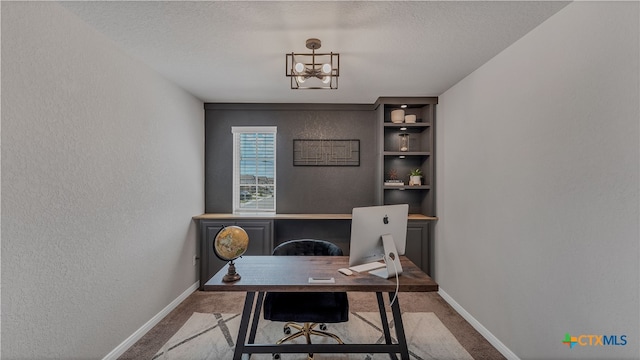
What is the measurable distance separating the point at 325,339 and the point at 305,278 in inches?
38.3

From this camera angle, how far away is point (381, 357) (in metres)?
2.33

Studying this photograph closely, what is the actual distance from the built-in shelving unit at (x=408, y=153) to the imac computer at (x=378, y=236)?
190cm

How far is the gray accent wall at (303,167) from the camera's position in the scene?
4.27m

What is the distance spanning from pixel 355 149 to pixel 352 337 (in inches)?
98.7

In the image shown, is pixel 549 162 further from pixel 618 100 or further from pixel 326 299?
pixel 326 299

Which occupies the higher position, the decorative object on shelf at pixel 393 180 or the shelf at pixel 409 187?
the decorative object on shelf at pixel 393 180

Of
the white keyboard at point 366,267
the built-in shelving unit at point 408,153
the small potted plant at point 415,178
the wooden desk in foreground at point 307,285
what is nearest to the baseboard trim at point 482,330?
the wooden desk in foreground at point 307,285

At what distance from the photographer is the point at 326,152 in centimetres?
430

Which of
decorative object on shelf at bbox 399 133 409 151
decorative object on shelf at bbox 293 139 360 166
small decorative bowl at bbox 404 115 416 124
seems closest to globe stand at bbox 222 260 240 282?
decorative object on shelf at bbox 293 139 360 166

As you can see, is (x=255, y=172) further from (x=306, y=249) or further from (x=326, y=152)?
(x=306, y=249)

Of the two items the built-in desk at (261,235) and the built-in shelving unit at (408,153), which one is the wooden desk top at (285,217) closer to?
the built-in desk at (261,235)

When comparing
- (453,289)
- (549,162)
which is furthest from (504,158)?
(453,289)

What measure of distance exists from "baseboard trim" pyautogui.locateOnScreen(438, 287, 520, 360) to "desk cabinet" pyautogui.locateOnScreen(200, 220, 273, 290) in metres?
2.26

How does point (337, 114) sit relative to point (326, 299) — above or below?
above
